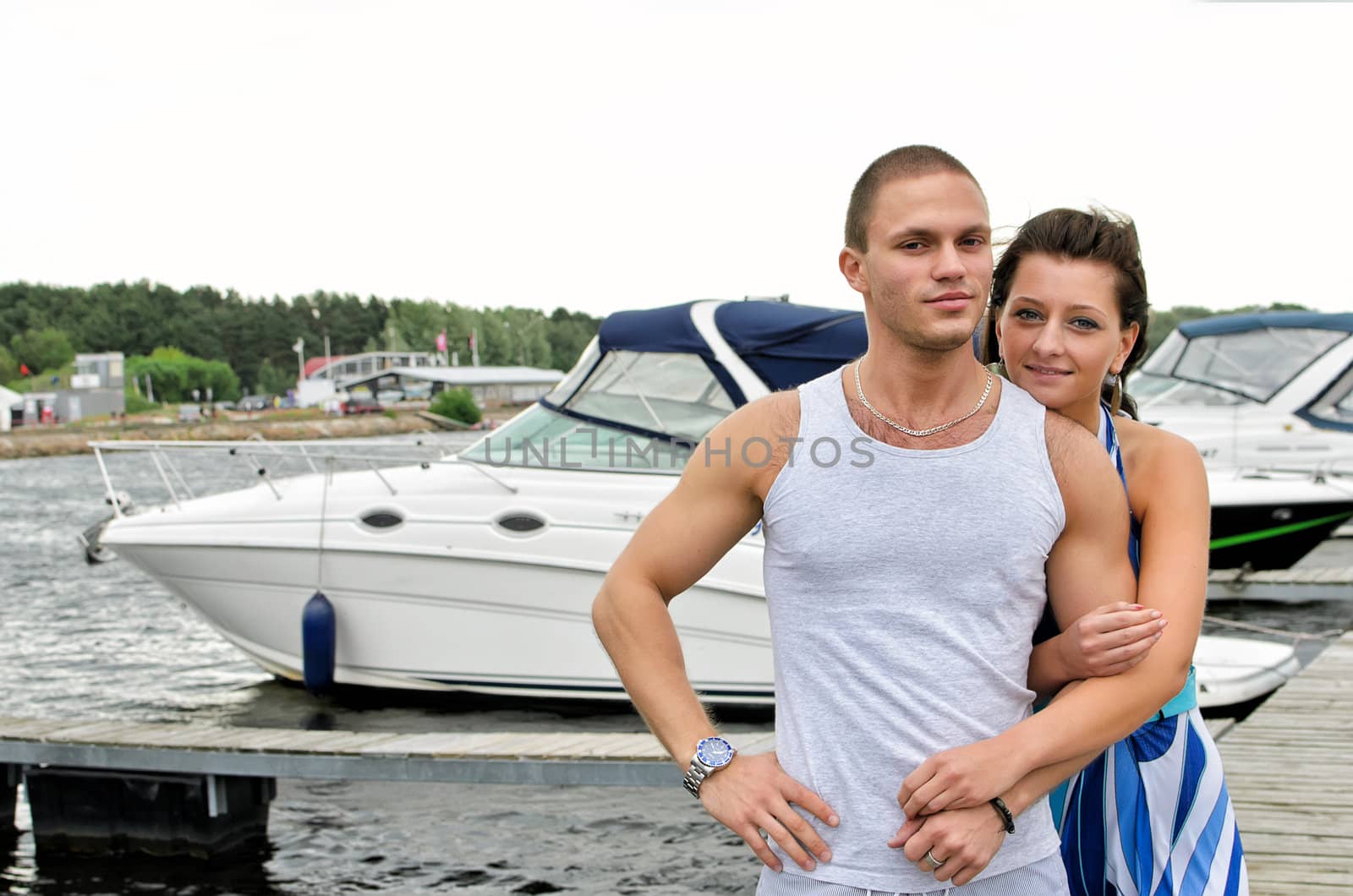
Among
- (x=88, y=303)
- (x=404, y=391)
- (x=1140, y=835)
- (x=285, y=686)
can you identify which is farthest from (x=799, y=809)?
(x=88, y=303)

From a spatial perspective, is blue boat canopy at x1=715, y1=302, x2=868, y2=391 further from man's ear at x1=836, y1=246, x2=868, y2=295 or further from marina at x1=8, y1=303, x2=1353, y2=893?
man's ear at x1=836, y1=246, x2=868, y2=295

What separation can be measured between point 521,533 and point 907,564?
6.32m

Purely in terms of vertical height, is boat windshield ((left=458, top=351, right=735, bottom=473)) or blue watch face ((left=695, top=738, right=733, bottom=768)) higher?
boat windshield ((left=458, top=351, right=735, bottom=473))

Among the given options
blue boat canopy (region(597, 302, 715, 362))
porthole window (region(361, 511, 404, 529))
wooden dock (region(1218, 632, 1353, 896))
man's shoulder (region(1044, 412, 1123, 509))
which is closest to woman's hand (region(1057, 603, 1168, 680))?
man's shoulder (region(1044, 412, 1123, 509))

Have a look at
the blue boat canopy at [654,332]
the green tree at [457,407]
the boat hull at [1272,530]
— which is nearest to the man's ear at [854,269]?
the blue boat canopy at [654,332]

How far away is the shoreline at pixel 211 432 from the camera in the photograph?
224 feet

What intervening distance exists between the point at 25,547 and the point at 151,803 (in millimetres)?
19537

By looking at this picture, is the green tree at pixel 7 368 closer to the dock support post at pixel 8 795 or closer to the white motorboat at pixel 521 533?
the white motorboat at pixel 521 533

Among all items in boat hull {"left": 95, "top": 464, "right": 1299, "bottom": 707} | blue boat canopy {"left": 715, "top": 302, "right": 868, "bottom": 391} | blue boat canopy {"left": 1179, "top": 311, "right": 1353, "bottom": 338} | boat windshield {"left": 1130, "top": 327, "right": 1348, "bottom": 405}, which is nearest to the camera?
boat hull {"left": 95, "top": 464, "right": 1299, "bottom": 707}

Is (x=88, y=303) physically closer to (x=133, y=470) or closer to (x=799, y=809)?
(x=133, y=470)

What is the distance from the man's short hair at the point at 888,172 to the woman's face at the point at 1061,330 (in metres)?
0.32

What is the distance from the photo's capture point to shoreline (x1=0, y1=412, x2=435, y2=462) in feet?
224

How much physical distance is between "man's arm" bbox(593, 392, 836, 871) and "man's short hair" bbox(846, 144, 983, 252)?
0.29 meters

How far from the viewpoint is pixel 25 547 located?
76.7ft
